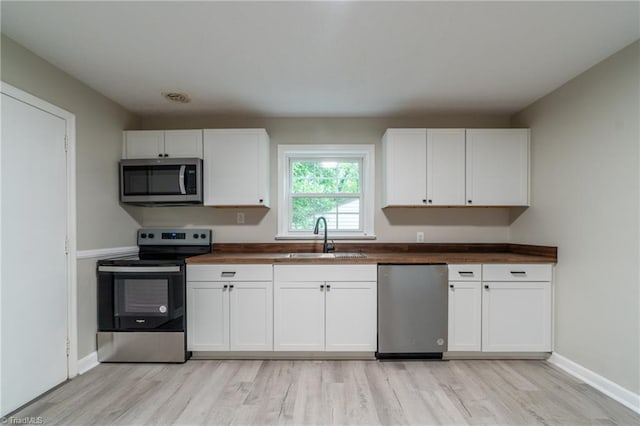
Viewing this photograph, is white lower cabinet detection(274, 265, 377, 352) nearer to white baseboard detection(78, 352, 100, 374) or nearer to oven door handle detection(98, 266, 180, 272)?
oven door handle detection(98, 266, 180, 272)

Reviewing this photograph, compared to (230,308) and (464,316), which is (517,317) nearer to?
(464,316)

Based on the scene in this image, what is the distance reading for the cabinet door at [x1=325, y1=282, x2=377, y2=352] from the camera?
8.32 ft

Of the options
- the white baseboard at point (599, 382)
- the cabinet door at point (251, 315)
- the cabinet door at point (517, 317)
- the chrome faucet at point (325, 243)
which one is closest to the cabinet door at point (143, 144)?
the cabinet door at point (251, 315)

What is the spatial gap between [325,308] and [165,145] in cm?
218

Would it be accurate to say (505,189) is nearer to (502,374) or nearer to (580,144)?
(580,144)

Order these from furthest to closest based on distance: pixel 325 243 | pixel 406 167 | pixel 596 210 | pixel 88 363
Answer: pixel 325 243
pixel 406 167
pixel 88 363
pixel 596 210

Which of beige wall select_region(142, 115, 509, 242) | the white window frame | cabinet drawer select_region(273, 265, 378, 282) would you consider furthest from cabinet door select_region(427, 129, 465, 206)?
cabinet drawer select_region(273, 265, 378, 282)

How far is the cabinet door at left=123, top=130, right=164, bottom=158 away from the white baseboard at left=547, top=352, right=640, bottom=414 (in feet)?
13.0

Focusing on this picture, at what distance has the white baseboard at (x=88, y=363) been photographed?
2321 millimetres

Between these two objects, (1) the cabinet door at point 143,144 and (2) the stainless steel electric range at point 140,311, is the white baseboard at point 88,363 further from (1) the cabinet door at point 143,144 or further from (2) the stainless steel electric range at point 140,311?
(1) the cabinet door at point 143,144

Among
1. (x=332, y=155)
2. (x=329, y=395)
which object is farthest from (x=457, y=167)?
(x=329, y=395)

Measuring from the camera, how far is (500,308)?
2537mm

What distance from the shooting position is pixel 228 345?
254 cm

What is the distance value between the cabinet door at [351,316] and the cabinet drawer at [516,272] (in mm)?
1001
